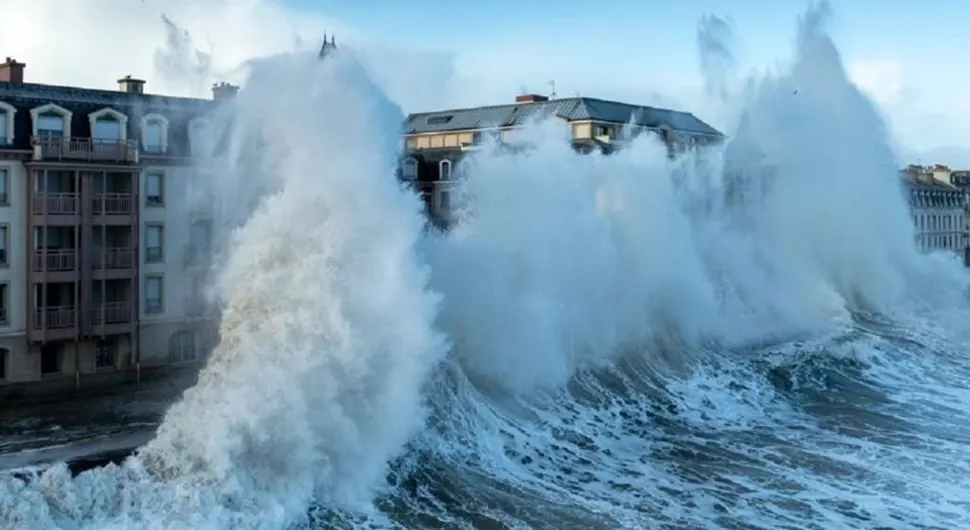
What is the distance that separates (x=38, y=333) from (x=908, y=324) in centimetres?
3874

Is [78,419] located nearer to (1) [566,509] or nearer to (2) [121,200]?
(2) [121,200]

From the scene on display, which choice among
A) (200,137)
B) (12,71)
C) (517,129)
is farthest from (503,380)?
(517,129)

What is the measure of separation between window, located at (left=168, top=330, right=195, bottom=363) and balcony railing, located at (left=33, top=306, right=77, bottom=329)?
341cm

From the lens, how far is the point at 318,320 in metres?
22.3

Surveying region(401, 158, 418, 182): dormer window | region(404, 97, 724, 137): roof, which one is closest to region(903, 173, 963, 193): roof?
region(404, 97, 724, 137): roof

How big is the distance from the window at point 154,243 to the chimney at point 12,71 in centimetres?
768

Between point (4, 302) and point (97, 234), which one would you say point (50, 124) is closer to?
point (97, 234)

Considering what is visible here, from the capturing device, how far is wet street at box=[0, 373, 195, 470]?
2191 cm

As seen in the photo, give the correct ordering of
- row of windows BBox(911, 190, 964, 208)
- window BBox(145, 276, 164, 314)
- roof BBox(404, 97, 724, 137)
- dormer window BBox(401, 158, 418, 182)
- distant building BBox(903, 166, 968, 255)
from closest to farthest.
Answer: window BBox(145, 276, 164, 314)
dormer window BBox(401, 158, 418, 182)
roof BBox(404, 97, 724, 137)
row of windows BBox(911, 190, 964, 208)
distant building BBox(903, 166, 968, 255)

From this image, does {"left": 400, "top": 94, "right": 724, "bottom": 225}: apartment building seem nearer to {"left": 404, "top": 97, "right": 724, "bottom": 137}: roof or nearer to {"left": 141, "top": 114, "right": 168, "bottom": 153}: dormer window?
{"left": 404, "top": 97, "right": 724, "bottom": 137}: roof

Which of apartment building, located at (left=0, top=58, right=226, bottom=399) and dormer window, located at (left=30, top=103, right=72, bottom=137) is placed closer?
apartment building, located at (left=0, top=58, right=226, bottom=399)

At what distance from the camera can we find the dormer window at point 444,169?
49.8m

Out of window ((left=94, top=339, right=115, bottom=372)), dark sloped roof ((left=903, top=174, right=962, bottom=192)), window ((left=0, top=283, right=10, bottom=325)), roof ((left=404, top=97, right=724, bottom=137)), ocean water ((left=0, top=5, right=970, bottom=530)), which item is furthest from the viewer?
dark sloped roof ((left=903, top=174, right=962, bottom=192))

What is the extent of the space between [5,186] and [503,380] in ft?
56.4
